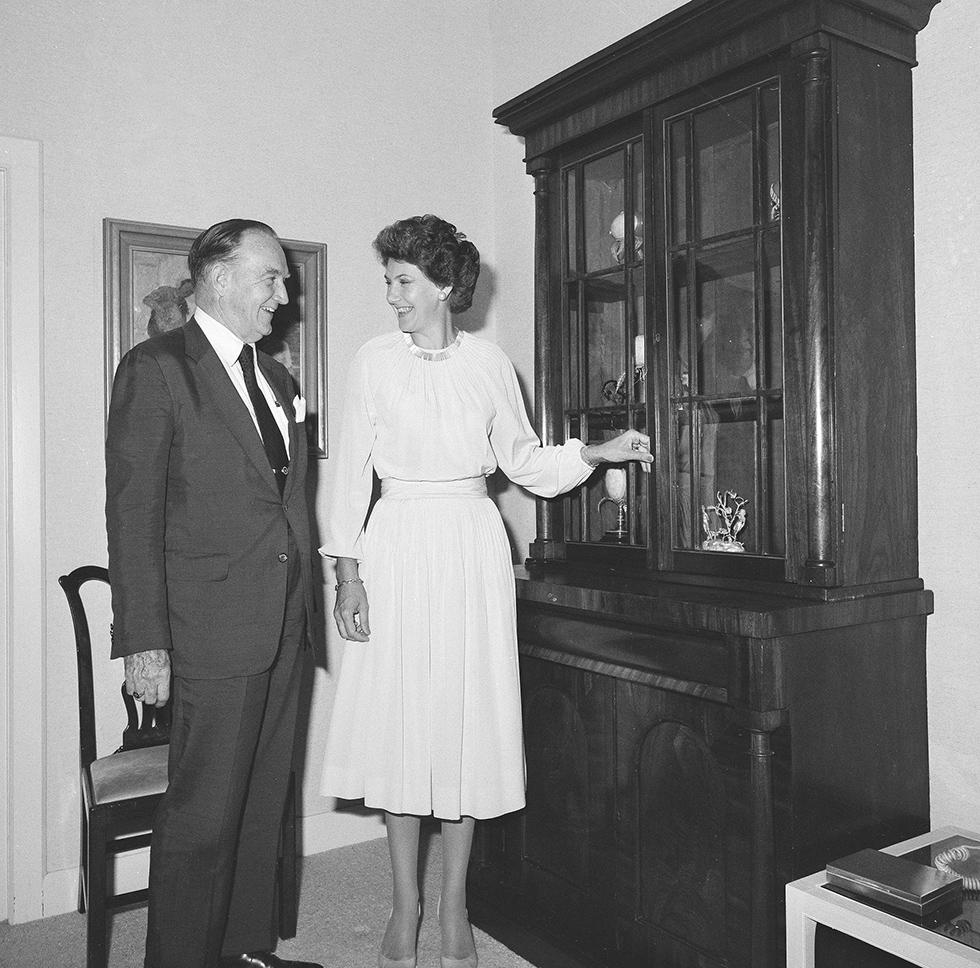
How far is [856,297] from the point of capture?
2033mm

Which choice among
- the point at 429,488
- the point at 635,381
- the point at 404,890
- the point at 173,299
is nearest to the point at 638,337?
the point at 635,381

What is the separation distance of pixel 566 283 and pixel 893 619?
1253 mm

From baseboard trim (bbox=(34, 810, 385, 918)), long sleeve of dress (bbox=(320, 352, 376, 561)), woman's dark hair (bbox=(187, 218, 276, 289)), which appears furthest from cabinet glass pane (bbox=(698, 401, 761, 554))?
baseboard trim (bbox=(34, 810, 385, 918))

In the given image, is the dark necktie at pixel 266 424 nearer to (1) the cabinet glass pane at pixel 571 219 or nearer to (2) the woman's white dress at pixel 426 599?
(2) the woman's white dress at pixel 426 599

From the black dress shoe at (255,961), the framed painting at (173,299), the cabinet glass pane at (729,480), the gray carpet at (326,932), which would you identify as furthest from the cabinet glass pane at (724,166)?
the black dress shoe at (255,961)

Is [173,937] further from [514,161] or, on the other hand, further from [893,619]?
[514,161]

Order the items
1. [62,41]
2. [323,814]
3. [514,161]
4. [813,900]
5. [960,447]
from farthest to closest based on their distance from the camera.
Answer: [514,161] < [323,814] < [62,41] < [960,447] < [813,900]

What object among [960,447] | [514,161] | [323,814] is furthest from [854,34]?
[323,814]

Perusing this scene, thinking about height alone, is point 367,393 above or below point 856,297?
below

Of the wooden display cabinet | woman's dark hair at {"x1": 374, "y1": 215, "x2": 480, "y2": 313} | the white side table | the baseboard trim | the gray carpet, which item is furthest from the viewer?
the baseboard trim

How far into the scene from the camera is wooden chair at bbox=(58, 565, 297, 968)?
7.38 feet

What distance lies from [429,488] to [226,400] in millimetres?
527

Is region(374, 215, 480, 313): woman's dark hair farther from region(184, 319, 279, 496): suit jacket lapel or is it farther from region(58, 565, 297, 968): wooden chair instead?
region(58, 565, 297, 968): wooden chair

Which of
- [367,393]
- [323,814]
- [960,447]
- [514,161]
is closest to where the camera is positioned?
[960,447]
